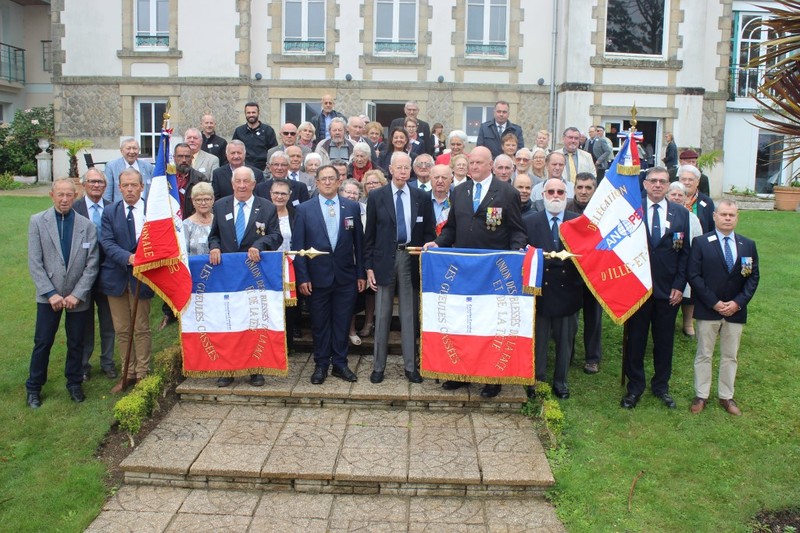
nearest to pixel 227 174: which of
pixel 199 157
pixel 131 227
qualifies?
pixel 199 157

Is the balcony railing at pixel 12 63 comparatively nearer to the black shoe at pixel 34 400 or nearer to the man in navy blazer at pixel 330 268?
the black shoe at pixel 34 400

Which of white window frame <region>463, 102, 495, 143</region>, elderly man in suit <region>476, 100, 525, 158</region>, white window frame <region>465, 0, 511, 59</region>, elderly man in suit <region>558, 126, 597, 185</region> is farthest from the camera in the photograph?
white window frame <region>463, 102, 495, 143</region>

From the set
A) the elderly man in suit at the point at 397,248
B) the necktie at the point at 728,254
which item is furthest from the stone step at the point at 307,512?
the necktie at the point at 728,254

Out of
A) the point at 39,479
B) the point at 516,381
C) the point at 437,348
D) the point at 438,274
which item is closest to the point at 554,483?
the point at 516,381

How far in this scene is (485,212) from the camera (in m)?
6.74

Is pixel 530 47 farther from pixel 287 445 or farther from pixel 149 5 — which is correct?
pixel 287 445

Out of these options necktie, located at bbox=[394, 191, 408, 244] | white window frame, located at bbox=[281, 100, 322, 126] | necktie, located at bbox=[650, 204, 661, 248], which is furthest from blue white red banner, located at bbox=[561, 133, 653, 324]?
white window frame, located at bbox=[281, 100, 322, 126]

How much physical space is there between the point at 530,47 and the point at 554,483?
15.9 m

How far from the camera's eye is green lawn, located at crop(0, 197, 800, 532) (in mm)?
5352

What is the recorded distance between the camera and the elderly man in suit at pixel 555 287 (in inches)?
271

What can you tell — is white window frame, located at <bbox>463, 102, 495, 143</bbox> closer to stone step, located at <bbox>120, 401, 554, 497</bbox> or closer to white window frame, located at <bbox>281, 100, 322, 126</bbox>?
white window frame, located at <bbox>281, 100, 322, 126</bbox>

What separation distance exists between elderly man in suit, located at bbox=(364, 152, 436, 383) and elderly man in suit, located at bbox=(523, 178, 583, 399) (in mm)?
1072

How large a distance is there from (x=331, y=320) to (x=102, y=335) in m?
2.49

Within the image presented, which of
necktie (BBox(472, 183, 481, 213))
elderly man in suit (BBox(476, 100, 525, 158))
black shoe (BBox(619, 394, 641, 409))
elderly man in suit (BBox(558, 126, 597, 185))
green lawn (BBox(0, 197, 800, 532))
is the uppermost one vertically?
elderly man in suit (BBox(476, 100, 525, 158))
